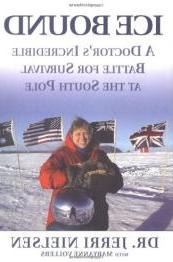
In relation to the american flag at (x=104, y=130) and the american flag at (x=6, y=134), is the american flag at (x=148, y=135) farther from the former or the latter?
the american flag at (x=6, y=134)

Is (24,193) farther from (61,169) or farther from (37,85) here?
(37,85)

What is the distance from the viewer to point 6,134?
3576 mm

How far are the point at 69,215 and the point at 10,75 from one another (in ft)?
2.56

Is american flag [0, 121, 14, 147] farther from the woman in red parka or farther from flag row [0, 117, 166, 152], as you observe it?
the woman in red parka

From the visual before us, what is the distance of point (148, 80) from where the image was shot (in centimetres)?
354

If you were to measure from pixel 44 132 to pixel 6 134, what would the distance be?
0.64 feet

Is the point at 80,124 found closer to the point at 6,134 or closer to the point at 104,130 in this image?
the point at 104,130

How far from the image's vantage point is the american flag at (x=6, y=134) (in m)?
3.57

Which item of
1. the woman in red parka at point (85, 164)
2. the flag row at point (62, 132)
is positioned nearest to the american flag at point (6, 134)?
the flag row at point (62, 132)

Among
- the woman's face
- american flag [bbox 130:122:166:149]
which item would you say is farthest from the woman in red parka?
american flag [bbox 130:122:166:149]

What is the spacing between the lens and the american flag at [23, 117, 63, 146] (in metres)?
3.56

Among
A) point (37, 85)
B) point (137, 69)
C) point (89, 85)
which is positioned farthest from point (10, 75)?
point (137, 69)

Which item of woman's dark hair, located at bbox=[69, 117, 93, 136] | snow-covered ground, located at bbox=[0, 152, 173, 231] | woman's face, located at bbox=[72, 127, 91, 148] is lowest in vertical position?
snow-covered ground, located at bbox=[0, 152, 173, 231]
